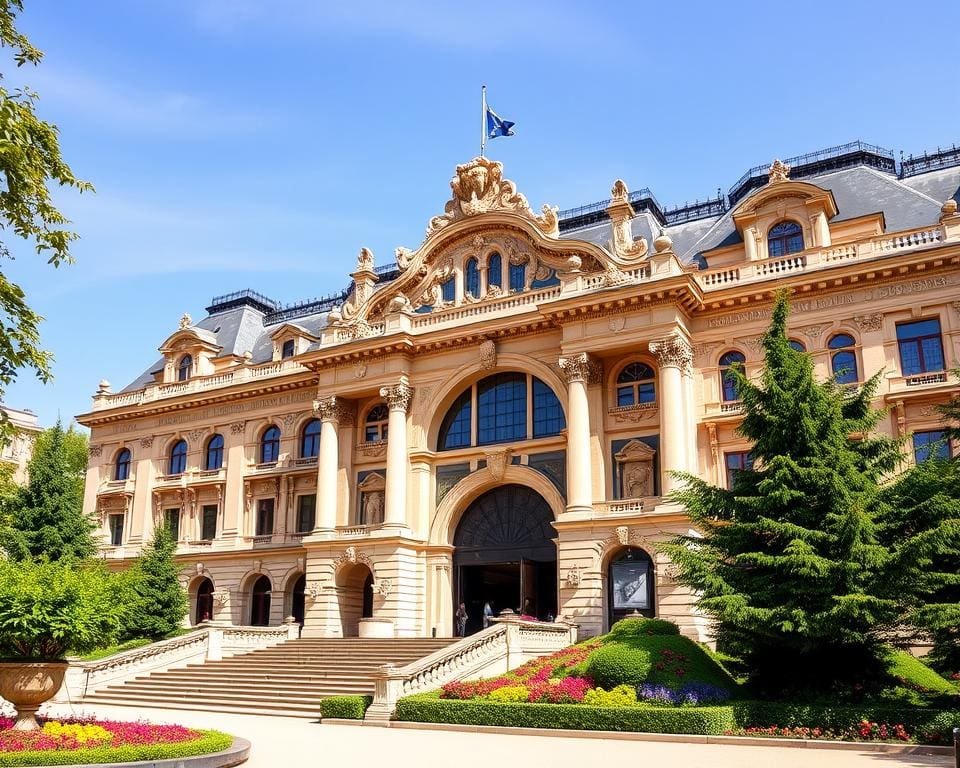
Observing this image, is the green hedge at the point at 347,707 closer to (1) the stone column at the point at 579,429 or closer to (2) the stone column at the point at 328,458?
(1) the stone column at the point at 579,429

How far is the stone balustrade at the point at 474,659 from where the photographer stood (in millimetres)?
22609

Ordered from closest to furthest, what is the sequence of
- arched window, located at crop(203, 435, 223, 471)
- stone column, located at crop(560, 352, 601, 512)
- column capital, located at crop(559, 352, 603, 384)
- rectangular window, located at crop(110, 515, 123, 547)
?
stone column, located at crop(560, 352, 601, 512) < column capital, located at crop(559, 352, 603, 384) < arched window, located at crop(203, 435, 223, 471) < rectangular window, located at crop(110, 515, 123, 547)

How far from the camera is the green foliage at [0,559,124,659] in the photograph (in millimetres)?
15070

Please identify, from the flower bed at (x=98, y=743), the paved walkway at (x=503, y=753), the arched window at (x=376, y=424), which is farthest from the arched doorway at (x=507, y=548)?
the flower bed at (x=98, y=743)

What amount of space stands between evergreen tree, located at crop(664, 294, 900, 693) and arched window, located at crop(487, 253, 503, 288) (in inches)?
695

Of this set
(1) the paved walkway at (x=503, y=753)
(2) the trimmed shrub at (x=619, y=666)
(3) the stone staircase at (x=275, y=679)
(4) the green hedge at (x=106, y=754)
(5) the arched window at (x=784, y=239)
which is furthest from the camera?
(5) the arched window at (x=784, y=239)

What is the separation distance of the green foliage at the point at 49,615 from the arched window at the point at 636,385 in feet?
74.4

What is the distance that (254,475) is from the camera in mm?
44969

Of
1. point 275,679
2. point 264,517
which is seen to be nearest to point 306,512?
point 264,517

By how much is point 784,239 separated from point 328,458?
836 inches

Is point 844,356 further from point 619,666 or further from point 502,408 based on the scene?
point 619,666

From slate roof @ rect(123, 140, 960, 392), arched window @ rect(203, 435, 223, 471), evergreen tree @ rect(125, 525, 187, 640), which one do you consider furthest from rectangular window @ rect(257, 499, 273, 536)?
slate roof @ rect(123, 140, 960, 392)

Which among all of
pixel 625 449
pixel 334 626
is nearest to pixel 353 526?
pixel 334 626

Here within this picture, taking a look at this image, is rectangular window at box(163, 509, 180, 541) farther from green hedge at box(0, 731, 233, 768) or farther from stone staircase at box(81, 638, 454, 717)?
green hedge at box(0, 731, 233, 768)
